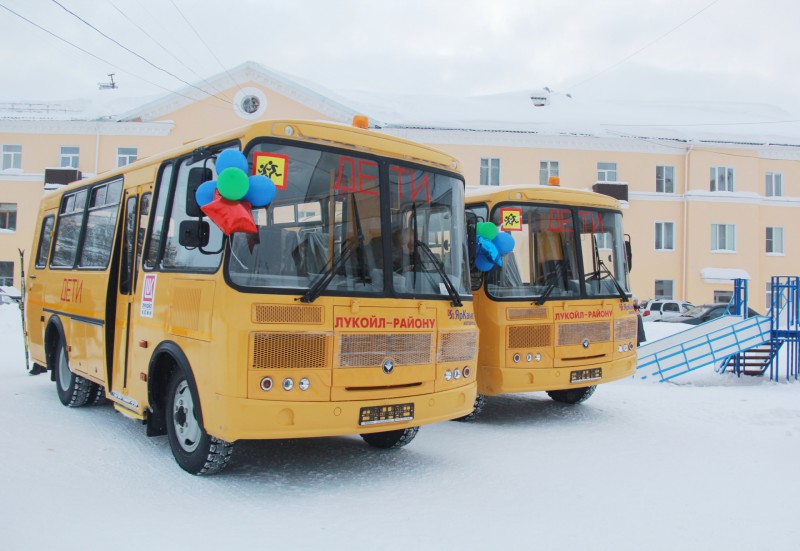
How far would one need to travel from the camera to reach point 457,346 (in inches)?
266

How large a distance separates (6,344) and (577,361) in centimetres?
1407

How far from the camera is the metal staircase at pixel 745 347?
13438mm

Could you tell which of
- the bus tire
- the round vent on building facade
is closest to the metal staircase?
the bus tire

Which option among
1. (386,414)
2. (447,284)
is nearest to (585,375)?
(447,284)

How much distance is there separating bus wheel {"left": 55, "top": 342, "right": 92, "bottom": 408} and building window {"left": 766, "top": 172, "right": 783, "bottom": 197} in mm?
36022

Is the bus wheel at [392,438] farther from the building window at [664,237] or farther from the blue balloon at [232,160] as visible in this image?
the building window at [664,237]

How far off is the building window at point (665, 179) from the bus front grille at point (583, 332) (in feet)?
95.1

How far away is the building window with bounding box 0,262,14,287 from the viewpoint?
34.3 m

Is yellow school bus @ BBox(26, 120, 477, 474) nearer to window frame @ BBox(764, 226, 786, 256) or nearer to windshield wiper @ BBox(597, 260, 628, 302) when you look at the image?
windshield wiper @ BBox(597, 260, 628, 302)

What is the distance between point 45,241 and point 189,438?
5769 mm

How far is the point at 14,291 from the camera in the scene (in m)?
31.6

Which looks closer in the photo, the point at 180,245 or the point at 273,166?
the point at 273,166

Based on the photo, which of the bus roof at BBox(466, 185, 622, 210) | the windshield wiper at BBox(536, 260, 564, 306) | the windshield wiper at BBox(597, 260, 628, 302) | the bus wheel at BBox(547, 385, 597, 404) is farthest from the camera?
the bus wheel at BBox(547, 385, 597, 404)

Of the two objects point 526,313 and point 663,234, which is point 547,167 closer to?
point 663,234
